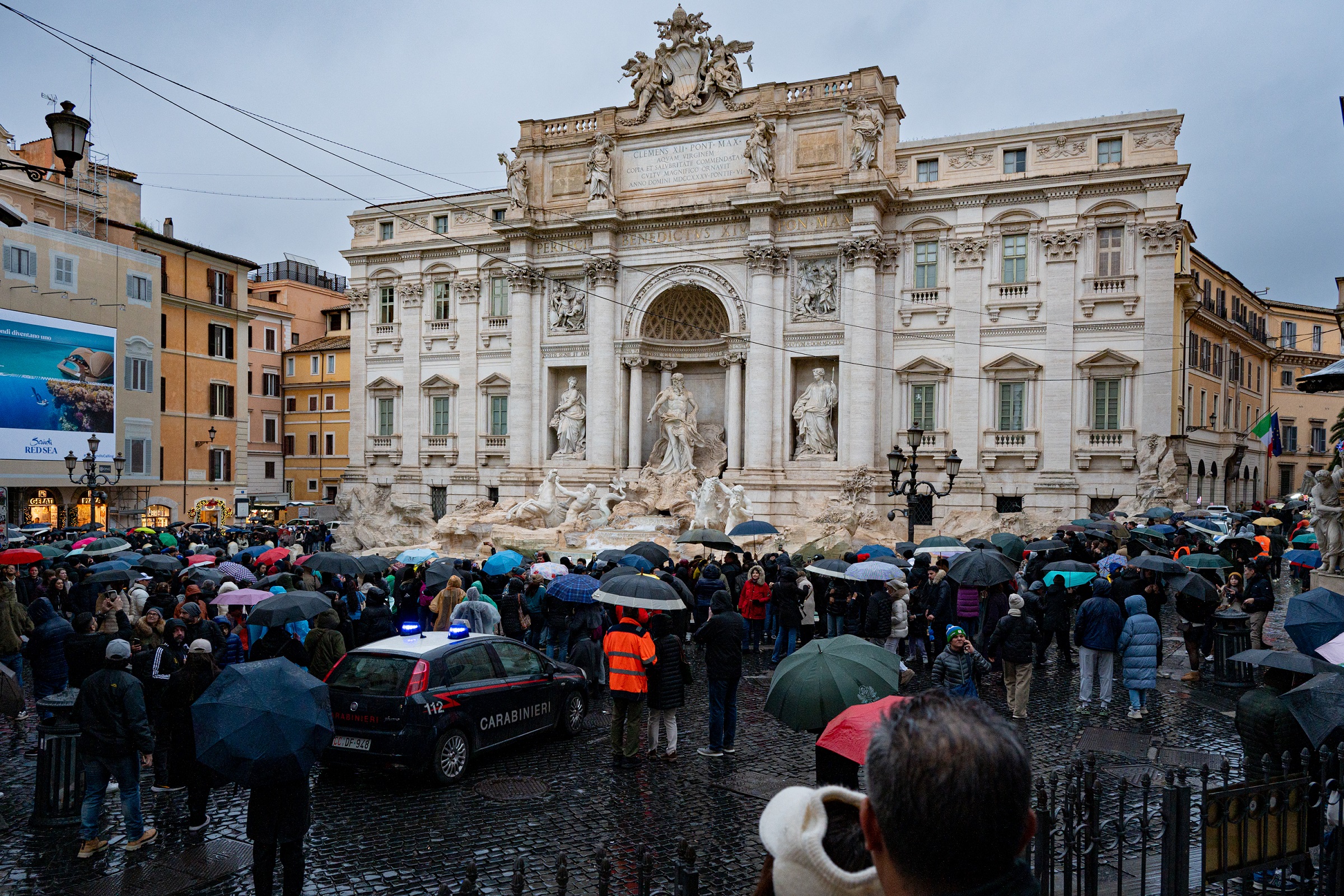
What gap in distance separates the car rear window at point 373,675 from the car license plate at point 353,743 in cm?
42

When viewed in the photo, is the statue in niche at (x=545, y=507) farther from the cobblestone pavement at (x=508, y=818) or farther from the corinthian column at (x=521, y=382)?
the cobblestone pavement at (x=508, y=818)

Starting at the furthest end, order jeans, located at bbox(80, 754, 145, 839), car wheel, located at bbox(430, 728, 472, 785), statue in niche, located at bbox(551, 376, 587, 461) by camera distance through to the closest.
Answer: statue in niche, located at bbox(551, 376, 587, 461) < car wheel, located at bbox(430, 728, 472, 785) < jeans, located at bbox(80, 754, 145, 839)

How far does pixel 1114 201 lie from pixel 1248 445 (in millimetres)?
19645

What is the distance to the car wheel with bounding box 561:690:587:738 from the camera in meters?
11.0

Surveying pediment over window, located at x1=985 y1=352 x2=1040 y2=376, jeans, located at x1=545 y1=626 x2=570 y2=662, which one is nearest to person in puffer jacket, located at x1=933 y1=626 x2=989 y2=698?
jeans, located at x1=545 y1=626 x2=570 y2=662

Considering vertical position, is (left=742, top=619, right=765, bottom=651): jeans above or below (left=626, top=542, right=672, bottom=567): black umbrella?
below

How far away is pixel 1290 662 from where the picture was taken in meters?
6.58

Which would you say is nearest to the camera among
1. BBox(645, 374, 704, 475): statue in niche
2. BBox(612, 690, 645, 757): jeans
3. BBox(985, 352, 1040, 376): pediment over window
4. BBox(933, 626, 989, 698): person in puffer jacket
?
BBox(612, 690, 645, 757): jeans

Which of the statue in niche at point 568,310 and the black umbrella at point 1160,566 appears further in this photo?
the statue in niche at point 568,310

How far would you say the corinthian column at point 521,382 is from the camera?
37.0 m

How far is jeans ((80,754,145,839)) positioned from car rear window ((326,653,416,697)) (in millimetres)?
1982

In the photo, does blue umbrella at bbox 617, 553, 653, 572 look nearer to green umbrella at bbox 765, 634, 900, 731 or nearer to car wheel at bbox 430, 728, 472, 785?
car wheel at bbox 430, 728, 472, 785

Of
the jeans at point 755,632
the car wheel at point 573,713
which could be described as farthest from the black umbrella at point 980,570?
the car wheel at point 573,713

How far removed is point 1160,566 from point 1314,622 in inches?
247
